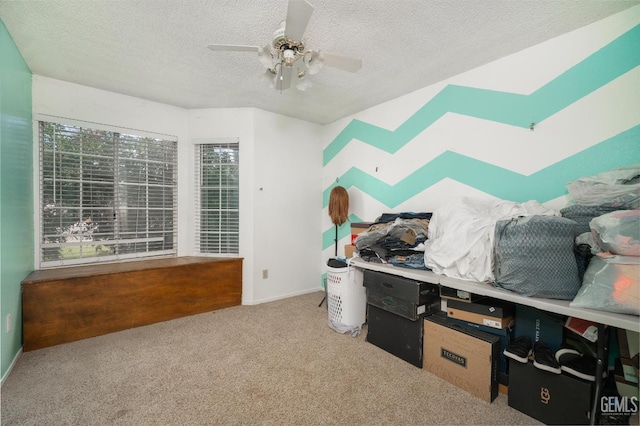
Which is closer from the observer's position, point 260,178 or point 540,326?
point 540,326

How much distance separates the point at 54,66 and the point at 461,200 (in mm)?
3856

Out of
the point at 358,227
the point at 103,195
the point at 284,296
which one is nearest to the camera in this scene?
the point at 103,195

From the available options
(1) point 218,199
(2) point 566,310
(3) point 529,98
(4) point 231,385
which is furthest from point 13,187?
(3) point 529,98

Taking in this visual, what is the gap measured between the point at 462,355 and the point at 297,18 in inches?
92.3

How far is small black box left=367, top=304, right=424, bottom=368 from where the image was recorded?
2.02m

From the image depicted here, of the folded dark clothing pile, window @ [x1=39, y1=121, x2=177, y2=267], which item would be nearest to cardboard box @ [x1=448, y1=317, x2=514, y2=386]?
the folded dark clothing pile

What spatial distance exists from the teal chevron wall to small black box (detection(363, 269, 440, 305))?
1026mm

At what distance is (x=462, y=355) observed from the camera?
1.79m

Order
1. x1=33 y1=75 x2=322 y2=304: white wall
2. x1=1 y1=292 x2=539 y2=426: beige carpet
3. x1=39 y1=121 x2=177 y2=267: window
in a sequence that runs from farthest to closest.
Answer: x1=33 y1=75 x2=322 y2=304: white wall → x1=39 y1=121 x2=177 y2=267: window → x1=1 y1=292 x2=539 y2=426: beige carpet

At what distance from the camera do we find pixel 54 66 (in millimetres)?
→ 2479

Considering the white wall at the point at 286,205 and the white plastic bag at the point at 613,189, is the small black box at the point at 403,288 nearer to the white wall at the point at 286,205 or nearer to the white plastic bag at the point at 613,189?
the white plastic bag at the point at 613,189

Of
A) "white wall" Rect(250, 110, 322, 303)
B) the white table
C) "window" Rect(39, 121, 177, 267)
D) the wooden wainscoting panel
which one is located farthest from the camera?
"white wall" Rect(250, 110, 322, 303)

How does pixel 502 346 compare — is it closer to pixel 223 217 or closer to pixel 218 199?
pixel 223 217

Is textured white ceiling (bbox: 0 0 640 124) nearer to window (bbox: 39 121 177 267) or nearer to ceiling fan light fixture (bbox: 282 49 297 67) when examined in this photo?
ceiling fan light fixture (bbox: 282 49 297 67)
